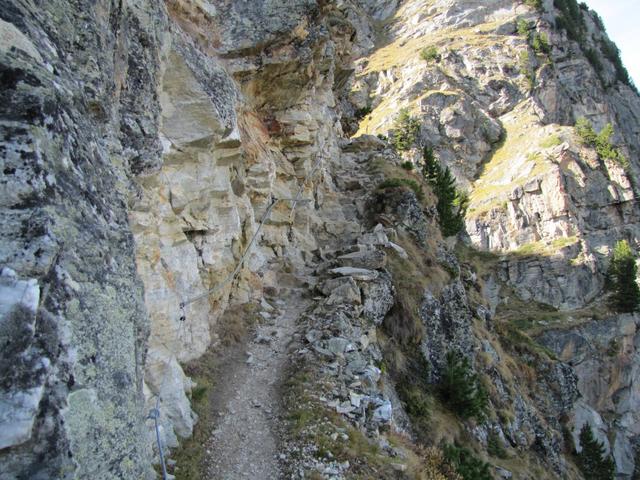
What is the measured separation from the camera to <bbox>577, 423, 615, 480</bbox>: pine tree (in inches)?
1104

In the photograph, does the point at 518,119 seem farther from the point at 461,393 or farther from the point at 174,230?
the point at 174,230

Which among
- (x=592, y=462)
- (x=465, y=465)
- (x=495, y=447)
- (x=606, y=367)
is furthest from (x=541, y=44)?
(x=465, y=465)

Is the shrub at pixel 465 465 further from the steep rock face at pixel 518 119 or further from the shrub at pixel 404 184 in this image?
the steep rock face at pixel 518 119

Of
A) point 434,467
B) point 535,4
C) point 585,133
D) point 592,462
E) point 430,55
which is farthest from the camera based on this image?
point 535,4

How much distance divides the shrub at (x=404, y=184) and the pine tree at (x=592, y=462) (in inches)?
773

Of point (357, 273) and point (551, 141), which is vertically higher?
point (551, 141)

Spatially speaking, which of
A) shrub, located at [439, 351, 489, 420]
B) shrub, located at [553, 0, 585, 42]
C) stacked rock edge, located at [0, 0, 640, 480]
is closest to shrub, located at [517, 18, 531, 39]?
shrub, located at [553, 0, 585, 42]

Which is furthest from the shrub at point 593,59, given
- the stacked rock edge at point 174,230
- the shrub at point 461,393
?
the shrub at point 461,393

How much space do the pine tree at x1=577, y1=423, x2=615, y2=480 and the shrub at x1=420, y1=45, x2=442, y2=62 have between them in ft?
229

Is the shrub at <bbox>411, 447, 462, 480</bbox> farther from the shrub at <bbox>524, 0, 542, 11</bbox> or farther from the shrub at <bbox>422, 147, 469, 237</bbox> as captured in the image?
the shrub at <bbox>524, 0, 542, 11</bbox>

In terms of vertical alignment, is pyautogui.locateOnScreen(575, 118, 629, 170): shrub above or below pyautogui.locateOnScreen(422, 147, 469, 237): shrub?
above

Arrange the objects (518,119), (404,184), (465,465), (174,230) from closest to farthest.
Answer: (174,230)
(465,465)
(404,184)
(518,119)

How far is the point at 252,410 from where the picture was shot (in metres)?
10.0

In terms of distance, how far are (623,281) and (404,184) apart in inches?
1611
